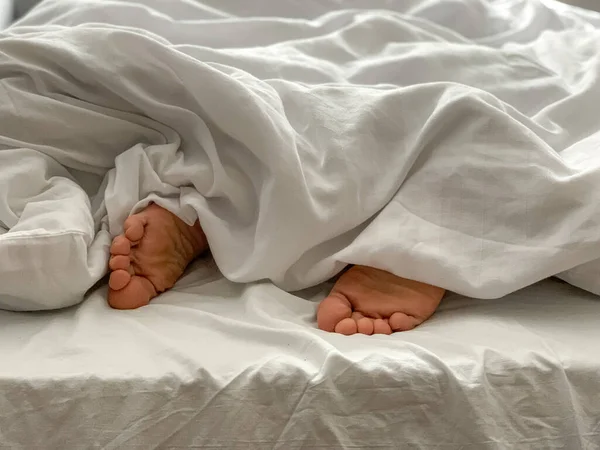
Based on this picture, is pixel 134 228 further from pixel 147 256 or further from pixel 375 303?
pixel 375 303

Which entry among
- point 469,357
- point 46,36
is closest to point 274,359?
point 469,357

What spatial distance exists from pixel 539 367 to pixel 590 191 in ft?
0.67

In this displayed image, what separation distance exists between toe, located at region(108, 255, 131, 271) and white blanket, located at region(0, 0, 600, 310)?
0.02 m

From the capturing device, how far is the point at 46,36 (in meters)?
0.80

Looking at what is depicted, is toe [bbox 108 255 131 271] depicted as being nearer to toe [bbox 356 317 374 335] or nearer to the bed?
the bed

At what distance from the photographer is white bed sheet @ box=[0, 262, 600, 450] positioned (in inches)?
22.3

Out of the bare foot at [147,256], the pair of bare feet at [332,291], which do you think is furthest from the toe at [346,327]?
the bare foot at [147,256]

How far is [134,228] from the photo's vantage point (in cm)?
71

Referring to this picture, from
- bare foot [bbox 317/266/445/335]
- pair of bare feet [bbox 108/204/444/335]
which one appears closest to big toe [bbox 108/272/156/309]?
pair of bare feet [bbox 108/204/444/335]

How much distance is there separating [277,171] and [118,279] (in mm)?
202

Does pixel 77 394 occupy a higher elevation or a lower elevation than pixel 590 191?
lower

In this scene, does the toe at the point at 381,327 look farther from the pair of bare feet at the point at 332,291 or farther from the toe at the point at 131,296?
the toe at the point at 131,296

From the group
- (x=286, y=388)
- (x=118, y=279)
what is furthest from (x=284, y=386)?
(x=118, y=279)

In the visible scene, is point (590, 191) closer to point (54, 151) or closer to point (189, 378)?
point (189, 378)
